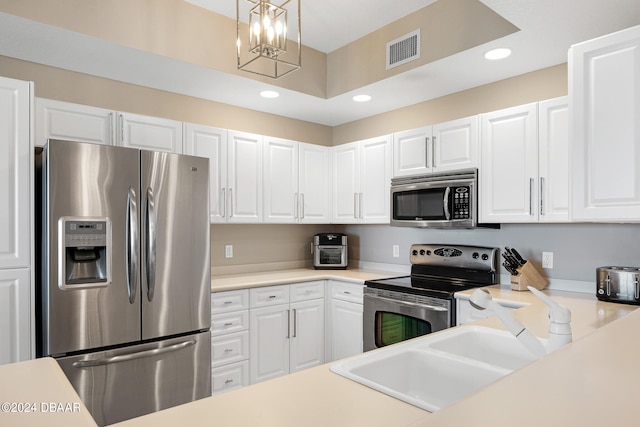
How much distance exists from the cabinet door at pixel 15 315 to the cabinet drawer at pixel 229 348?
1.16 meters

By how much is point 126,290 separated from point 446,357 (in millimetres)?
1839

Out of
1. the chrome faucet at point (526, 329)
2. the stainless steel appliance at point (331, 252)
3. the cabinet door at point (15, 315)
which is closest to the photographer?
the chrome faucet at point (526, 329)

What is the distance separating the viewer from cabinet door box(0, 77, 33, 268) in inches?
81.7

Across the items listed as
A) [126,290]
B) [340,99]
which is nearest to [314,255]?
[340,99]

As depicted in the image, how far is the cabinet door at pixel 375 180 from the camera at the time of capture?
3.61 m

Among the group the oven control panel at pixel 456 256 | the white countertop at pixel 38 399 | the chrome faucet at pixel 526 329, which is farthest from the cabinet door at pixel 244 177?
the chrome faucet at pixel 526 329

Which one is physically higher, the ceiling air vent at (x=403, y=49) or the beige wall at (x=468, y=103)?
the ceiling air vent at (x=403, y=49)

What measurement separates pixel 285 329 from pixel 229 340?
20.2 inches

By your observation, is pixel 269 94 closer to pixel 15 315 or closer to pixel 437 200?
pixel 437 200

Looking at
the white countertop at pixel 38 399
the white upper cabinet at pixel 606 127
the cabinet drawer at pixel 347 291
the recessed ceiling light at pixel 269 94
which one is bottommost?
the cabinet drawer at pixel 347 291

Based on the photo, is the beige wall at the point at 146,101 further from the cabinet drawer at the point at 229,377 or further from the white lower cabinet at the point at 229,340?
the cabinet drawer at the point at 229,377

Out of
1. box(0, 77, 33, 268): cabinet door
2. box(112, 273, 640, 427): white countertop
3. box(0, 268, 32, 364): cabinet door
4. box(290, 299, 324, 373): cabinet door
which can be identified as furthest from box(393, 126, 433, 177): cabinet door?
box(0, 268, 32, 364): cabinet door

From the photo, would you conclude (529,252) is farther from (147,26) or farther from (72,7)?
(72,7)

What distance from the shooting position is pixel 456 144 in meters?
3.09
